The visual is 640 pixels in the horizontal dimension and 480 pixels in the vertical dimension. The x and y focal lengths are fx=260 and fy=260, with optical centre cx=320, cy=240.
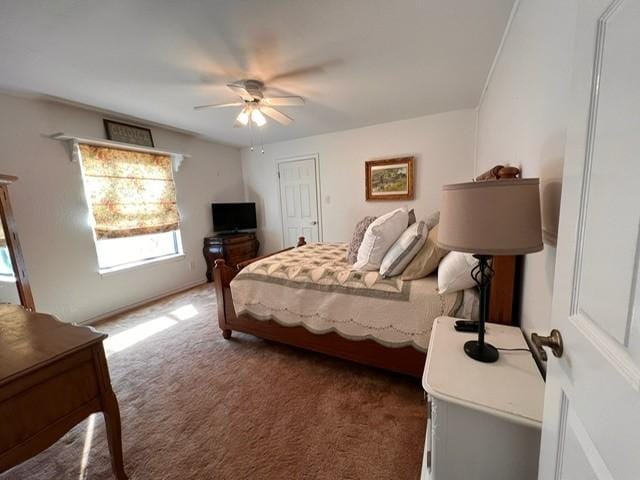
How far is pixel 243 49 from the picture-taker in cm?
189

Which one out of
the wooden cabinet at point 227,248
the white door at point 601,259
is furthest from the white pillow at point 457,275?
the wooden cabinet at point 227,248

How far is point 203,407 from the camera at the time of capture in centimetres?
172

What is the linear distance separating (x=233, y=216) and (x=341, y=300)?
3352 millimetres

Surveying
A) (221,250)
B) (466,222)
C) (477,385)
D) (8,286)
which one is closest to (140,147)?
(221,250)

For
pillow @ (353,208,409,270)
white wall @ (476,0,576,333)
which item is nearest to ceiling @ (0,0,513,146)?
white wall @ (476,0,576,333)

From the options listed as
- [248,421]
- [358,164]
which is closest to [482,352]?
[248,421]

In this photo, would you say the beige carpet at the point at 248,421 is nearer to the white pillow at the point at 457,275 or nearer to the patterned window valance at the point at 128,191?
the white pillow at the point at 457,275

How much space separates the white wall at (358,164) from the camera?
3.49 meters

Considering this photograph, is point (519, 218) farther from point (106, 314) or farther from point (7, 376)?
point (106, 314)

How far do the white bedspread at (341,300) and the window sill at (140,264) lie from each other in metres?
1.97

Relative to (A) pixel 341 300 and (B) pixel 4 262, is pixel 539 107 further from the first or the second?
(B) pixel 4 262

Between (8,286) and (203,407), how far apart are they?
1.72 m

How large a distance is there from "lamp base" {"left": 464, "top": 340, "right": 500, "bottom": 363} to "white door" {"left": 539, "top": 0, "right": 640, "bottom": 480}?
15.7 inches

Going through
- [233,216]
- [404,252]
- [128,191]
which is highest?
[128,191]
